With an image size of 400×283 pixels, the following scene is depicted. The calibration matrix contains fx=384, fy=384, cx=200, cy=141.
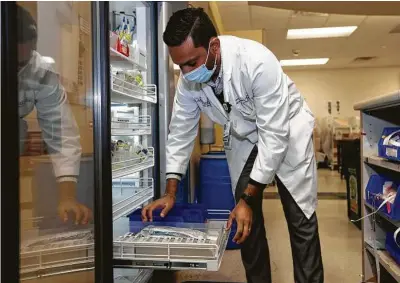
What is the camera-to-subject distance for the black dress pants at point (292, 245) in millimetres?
1604

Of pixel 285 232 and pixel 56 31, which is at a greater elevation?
pixel 56 31

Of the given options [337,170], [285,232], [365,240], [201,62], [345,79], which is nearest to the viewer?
[201,62]

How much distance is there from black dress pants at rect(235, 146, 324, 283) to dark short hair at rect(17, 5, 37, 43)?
98 centimetres

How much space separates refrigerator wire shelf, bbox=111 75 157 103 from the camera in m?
1.76

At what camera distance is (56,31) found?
1386mm

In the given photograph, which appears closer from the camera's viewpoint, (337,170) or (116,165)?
(116,165)

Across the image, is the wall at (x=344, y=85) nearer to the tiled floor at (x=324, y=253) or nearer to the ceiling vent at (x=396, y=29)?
the ceiling vent at (x=396, y=29)

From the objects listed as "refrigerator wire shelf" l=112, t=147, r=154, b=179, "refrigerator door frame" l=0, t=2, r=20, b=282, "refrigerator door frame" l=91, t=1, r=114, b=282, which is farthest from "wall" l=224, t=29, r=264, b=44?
"refrigerator door frame" l=0, t=2, r=20, b=282

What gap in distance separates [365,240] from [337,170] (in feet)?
23.7

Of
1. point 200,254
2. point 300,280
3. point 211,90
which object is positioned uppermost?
point 211,90

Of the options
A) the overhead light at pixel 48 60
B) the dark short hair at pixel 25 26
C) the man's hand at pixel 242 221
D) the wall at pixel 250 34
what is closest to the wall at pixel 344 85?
the wall at pixel 250 34

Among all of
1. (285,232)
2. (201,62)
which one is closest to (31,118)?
(201,62)

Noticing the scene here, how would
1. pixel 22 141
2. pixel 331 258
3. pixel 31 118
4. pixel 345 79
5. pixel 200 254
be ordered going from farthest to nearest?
1. pixel 345 79
2. pixel 331 258
3. pixel 200 254
4. pixel 31 118
5. pixel 22 141

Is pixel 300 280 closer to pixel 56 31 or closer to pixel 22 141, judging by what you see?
pixel 22 141
